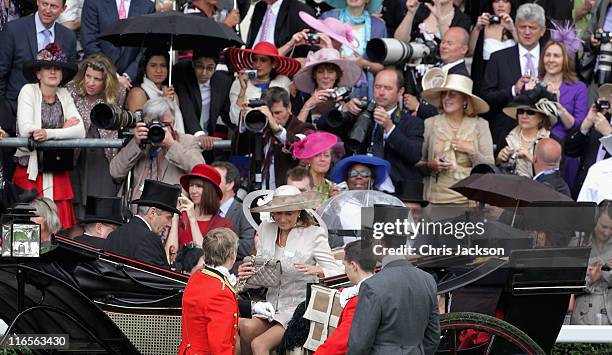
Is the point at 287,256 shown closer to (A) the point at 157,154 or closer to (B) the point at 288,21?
(A) the point at 157,154

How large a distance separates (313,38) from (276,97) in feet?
4.18

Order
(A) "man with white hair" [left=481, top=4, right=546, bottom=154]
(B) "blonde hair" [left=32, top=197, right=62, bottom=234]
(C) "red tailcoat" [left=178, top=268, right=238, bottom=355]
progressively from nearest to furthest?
(C) "red tailcoat" [left=178, top=268, right=238, bottom=355], (B) "blonde hair" [left=32, top=197, right=62, bottom=234], (A) "man with white hair" [left=481, top=4, right=546, bottom=154]

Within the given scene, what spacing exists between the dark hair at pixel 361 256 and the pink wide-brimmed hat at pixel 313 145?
368cm

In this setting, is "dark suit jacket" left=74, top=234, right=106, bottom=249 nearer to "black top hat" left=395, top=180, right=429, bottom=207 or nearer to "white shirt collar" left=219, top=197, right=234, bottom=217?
"white shirt collar" left=219, top=197, right=234, bottom=217

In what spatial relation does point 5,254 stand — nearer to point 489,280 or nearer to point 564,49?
point 489,280

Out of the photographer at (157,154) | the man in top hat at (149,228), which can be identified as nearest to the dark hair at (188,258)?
the man in top hat at (149,228)

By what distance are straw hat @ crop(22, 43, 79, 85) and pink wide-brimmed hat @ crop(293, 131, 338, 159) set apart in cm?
198

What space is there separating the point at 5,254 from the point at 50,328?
0.60 meters

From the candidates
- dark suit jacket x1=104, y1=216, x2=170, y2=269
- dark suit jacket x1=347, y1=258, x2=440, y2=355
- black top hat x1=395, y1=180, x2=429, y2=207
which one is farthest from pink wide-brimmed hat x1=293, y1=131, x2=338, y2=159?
dark suit jacket x1=347, y1=258, x2=440, y2=355

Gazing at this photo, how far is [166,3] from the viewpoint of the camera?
47.0ft

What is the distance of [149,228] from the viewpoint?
11219mm

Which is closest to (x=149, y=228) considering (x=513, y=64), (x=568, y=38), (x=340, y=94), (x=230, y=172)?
(x=230, y=172)

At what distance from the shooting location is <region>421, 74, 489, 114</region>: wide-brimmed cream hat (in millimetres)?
13750

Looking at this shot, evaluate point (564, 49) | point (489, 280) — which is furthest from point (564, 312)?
point (564, 49)
